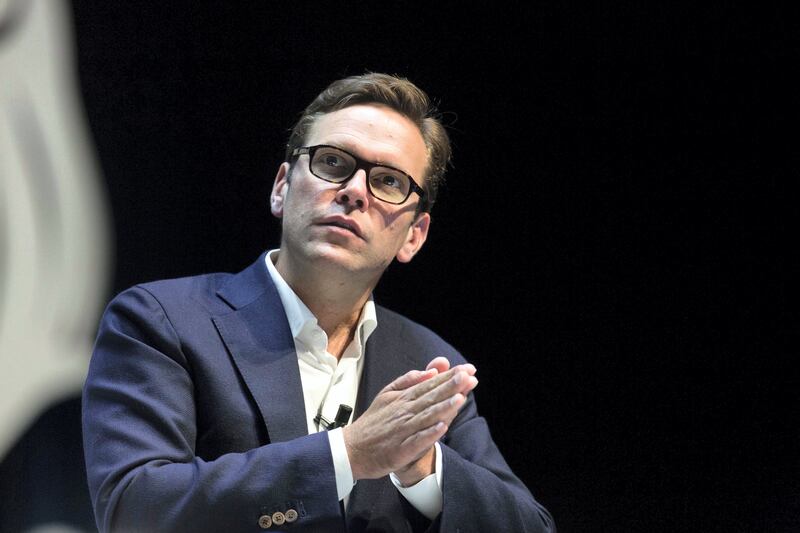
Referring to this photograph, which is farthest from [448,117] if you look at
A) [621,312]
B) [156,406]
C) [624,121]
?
[156,406]

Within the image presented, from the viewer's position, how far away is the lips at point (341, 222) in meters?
2.12

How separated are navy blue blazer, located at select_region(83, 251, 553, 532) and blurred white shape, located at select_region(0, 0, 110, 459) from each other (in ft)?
1.92

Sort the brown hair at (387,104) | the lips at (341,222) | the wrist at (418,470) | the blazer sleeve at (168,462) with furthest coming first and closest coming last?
1. the brown hair at (387,104)
2. the lips at (341,222)
3. the wrist at (418,470)
4. the blazer sleeve at (168,462)

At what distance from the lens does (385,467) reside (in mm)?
1700

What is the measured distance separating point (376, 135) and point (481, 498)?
921 millimetres

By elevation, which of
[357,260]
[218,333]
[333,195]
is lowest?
[218,333]

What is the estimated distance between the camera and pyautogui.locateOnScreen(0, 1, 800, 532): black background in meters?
2.70

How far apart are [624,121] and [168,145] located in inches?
57.0

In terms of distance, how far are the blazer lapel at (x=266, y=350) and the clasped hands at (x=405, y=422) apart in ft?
0.78

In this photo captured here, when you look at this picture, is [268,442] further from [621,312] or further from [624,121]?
[624,121]

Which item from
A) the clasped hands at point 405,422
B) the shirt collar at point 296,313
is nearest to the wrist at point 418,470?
the clasped hands at point 405,422

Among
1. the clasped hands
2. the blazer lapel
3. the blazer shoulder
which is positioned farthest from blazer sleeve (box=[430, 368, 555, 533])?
the blazer shoulder

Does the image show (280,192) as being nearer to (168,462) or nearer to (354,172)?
(354,172)

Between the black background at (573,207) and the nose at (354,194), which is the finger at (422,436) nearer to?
the nose at (354,194)
